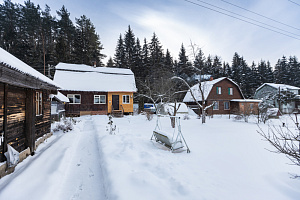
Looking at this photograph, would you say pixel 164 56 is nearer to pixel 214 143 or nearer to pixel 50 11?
pixel 50 11

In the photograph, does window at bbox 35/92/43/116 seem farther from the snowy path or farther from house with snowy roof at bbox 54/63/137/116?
house with snowy roof at bbox 54/63/137/116

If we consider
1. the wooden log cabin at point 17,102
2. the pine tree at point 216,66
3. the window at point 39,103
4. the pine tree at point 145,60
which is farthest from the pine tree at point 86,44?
the wooden log cabin at point 17,102

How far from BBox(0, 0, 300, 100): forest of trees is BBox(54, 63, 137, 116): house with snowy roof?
2898 mm

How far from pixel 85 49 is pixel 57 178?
109ft

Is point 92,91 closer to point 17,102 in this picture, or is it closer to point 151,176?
point 17,102

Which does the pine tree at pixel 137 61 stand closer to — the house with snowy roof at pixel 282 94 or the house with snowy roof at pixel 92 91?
the house with snowy roof at pixel 92 91

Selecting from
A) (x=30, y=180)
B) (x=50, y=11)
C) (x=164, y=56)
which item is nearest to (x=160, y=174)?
(x=30, y=180)

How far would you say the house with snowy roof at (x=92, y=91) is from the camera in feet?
57.2

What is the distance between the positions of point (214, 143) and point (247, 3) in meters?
7.77

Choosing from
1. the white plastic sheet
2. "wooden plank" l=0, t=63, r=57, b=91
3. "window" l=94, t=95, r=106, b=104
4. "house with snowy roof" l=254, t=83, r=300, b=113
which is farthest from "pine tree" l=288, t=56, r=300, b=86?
the white plastic sheet

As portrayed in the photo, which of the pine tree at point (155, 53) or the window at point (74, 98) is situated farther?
the pine tree at point (155, 53)

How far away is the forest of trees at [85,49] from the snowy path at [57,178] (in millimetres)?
16131

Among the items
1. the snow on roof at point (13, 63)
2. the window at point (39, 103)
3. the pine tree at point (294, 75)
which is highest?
the pine tree at point (294, 75)

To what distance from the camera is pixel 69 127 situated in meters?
8.66
